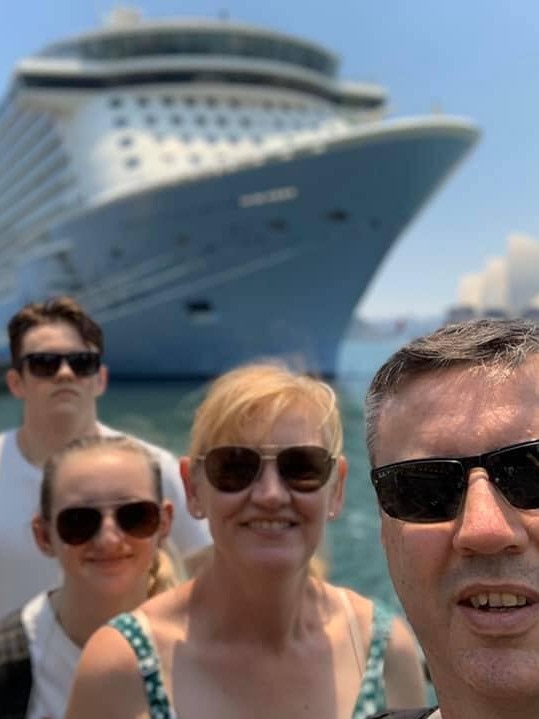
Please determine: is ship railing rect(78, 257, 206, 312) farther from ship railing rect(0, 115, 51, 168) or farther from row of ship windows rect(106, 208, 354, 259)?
ship railing rect(0, 115, 51, 168)

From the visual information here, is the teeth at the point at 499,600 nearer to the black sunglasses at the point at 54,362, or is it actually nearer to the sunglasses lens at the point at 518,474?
the sunglasses lens at the point at 518,474

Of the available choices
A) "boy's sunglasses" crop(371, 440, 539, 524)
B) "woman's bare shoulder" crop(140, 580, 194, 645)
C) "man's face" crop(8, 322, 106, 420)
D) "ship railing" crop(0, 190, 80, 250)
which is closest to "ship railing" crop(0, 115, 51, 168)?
"ship railing" crop(0, 190, 80, 250)

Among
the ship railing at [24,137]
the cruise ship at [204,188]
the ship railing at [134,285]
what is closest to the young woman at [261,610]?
the cruise ship at [204,188]

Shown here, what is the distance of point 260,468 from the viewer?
155cm

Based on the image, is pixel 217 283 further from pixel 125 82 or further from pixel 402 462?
pixel 402 462

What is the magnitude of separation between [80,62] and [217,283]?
30.5 ft

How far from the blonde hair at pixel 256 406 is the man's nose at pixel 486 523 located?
766 millimetres

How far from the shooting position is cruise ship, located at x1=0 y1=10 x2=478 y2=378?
18703mm

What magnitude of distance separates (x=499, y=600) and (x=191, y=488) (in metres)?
0.95

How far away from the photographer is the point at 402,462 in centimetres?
90

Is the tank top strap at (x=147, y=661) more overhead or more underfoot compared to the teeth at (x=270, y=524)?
more underfoot

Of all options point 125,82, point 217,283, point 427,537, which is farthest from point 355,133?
point 427,537

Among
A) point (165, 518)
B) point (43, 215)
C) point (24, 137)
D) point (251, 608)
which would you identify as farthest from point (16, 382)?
point (24, 137)

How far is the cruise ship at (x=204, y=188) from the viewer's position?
61.4 ft
